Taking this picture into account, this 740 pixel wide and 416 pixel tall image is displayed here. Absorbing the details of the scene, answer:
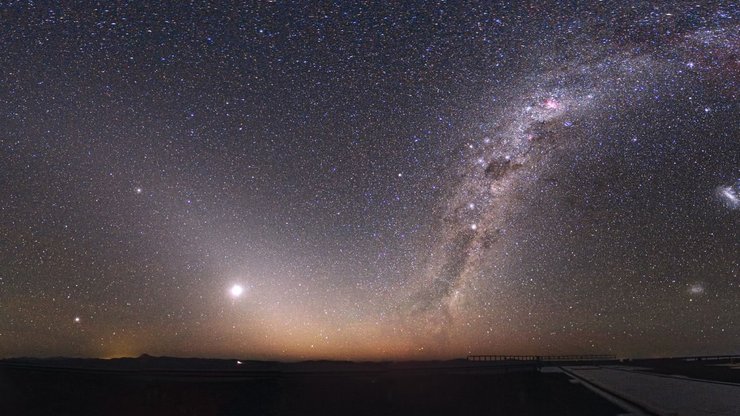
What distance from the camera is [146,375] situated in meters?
20.3

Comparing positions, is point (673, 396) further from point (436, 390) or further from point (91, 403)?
point (91, 403)

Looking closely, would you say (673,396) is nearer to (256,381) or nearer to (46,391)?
(256,381)

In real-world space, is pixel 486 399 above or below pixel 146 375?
below

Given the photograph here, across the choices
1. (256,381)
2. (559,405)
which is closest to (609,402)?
(559,405)

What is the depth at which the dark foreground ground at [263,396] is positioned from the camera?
16.6 m

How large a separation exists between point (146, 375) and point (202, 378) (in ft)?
8.96

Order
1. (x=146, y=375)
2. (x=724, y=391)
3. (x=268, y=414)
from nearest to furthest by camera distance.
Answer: (x=268, y=414) < (x=724, y=391) < (x=146, y=375)

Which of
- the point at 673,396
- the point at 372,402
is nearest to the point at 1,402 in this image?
the point at 372,402

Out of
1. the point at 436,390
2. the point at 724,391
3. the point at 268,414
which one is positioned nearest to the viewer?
the point at 268,414

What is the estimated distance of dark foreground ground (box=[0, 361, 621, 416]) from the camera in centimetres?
1659

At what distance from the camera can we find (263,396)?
18.2m

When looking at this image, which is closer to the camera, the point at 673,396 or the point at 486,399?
the point at 673,396

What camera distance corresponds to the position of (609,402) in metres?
16.7

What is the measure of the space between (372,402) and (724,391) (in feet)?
47.0
